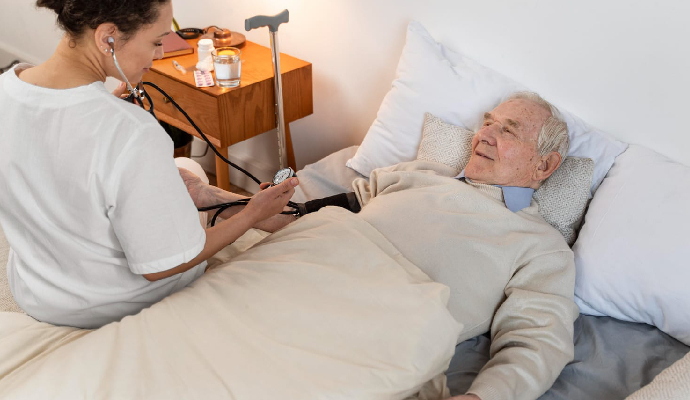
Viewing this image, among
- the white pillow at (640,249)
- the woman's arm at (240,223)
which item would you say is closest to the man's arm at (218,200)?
the woman's arm at (240,223)

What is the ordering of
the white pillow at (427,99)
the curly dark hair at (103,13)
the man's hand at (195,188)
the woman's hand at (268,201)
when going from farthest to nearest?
the white pillow at (427,99) → the man's hand at (195,188) → the woman's hand at (268,201) → the curly dark hair at (103,13)

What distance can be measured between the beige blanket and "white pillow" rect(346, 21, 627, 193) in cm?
67

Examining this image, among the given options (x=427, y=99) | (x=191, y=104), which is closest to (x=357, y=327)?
(x=427, y=99)

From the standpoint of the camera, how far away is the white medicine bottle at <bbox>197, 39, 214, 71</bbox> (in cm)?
218

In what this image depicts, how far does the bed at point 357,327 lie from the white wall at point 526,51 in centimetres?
12

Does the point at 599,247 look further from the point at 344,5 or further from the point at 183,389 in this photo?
the point at 344,5

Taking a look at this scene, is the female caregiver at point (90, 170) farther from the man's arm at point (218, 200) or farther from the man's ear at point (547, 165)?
the man's ear at point (547, 165)

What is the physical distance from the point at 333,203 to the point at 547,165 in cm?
61

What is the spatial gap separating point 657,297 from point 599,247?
6.9 inches

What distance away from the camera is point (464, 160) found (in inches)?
68.4

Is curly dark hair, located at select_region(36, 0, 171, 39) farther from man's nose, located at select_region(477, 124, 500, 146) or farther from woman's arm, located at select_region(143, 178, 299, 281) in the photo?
man's nose, located at select_region(477, 124, 500, 146)

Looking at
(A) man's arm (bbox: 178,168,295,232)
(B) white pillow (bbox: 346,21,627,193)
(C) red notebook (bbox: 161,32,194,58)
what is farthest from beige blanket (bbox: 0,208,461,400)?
(C) red notebook (bbox: 161,32,194,58)

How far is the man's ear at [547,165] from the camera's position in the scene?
160cm

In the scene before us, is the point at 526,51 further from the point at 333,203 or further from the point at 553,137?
the point at 333,203
